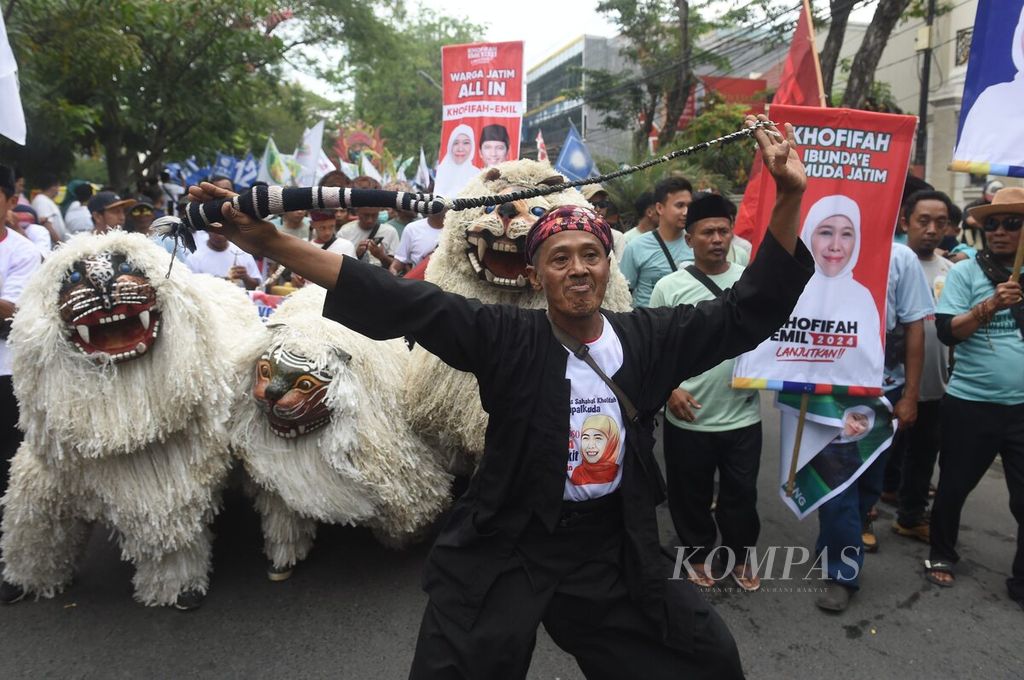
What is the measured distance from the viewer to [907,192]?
16.0 feet

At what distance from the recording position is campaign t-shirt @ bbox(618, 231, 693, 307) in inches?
184

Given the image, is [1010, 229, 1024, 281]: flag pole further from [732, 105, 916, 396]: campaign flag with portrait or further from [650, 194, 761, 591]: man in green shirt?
[650, 194, 761, 591]: man in green shirt

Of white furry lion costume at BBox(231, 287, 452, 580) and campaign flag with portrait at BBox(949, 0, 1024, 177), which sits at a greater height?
campaign flag with portrait at BBox(949, 0, 1024, 177)

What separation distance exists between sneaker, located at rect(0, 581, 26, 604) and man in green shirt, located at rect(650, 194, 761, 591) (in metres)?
3.11

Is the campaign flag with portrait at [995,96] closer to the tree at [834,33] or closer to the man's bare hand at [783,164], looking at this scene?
the man's bare hand at [783,164]

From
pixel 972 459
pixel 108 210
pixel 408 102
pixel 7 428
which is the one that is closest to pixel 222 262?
pixel 108 210

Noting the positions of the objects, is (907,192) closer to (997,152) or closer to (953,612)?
(997,152)

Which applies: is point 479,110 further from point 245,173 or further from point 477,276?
point 245,173

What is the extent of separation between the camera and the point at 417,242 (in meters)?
5.51

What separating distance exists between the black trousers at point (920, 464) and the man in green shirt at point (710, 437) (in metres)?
1.22

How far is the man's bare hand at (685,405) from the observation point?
3.39 metres

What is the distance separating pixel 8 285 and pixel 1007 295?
4595 mm

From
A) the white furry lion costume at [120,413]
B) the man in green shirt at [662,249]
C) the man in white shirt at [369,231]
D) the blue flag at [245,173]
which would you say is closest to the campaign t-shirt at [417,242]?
the man in white shirt at [369,231]

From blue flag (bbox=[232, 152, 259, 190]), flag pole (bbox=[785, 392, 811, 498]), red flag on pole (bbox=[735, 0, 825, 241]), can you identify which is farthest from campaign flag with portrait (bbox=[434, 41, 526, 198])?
blue flag (bbox=[232, 152, 259, 190])
